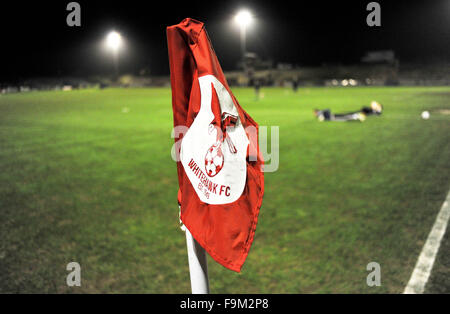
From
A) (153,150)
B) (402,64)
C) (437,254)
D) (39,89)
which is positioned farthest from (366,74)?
(437,254)

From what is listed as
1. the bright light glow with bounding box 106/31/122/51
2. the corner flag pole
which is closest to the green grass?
the corner flag pole

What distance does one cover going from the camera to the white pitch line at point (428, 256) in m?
2.83

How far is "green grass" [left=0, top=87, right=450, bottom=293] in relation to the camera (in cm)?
299

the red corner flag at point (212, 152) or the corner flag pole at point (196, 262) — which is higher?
the red corner flag at point (212, 152)

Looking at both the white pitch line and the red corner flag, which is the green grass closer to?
the white pitch line

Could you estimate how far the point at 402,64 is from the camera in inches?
1901

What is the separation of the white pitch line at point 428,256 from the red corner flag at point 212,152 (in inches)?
82.5

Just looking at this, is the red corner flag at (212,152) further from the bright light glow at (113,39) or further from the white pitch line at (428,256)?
the bright light glow at (113,39)

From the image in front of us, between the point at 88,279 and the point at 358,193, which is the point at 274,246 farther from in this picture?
the point at 358,193

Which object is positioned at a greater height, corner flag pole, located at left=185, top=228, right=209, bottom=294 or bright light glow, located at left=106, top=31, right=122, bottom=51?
bright light glow, located at left=106, top=31, right=122, bottom=51

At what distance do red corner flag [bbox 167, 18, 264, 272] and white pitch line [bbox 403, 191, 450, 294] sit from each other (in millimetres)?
2096

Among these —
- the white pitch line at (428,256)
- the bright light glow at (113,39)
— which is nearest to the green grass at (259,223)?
the white pitch line at (428,256)

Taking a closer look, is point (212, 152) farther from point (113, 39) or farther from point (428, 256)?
point (113, 39)

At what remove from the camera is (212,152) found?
1214mm
